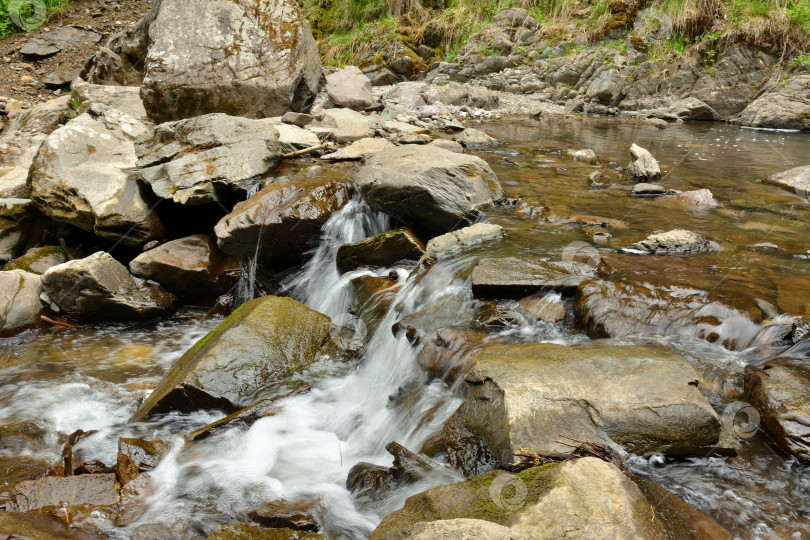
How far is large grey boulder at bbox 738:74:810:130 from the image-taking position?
11.9 m

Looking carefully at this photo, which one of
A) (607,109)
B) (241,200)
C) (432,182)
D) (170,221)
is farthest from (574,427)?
(607,109)

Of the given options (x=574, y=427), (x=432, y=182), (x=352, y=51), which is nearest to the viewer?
(x=574, y=427)

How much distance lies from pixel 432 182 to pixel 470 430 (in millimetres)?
3107

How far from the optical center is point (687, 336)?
3.37 meters

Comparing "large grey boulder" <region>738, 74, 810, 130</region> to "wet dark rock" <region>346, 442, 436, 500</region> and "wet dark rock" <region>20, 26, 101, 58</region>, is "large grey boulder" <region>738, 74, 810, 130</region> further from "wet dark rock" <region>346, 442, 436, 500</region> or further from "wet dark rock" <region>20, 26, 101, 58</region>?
"wet dark rock" <region>20, 26, 101, 58</region>

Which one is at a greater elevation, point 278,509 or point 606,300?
point 606,300

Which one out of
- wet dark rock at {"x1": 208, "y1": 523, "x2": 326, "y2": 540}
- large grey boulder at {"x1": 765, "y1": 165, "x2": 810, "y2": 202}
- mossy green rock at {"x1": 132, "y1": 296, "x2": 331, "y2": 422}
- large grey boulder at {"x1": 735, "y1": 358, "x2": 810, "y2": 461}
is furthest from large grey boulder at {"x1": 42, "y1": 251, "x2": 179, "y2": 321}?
large grey boulder at {"x1": 765, "y1": 165, "x2": 810, "y2": 202}

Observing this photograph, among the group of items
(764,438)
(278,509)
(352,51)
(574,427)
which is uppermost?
(352,51)

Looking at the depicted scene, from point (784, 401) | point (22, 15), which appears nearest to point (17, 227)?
point (784, 401)

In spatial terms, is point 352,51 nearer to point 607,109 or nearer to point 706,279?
point 607,109

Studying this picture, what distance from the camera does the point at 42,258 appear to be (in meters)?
6.25

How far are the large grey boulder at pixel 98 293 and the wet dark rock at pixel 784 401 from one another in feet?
17.5

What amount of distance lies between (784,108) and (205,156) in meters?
12.8

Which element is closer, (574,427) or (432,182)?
(574,427)
